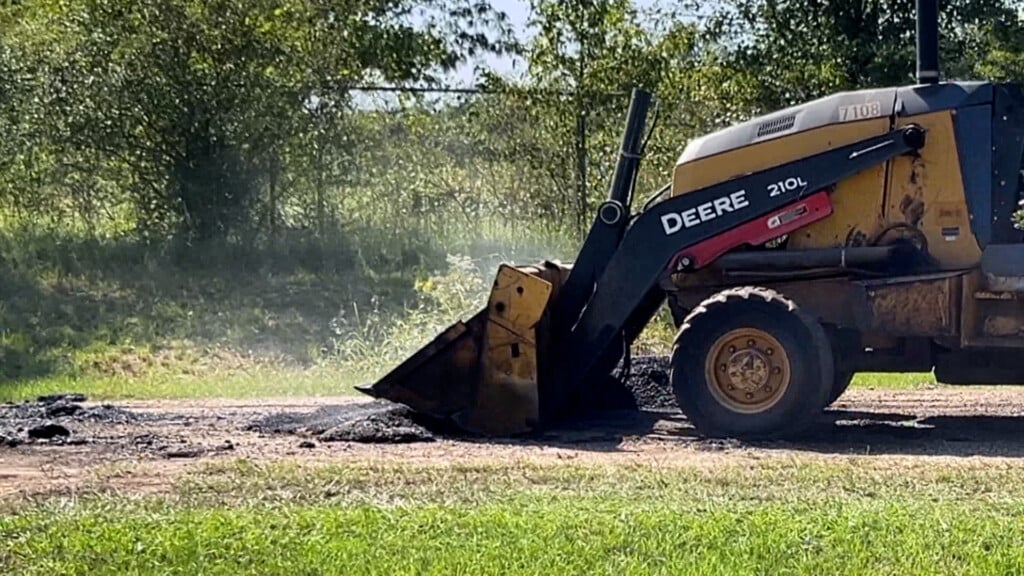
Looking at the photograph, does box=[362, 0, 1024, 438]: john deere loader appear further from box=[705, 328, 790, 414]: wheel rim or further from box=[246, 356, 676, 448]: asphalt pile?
box=[246, 356, 676, 448]: asphalt pile

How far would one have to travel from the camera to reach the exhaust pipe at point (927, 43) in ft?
40.1

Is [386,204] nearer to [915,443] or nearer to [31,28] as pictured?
[31,28]

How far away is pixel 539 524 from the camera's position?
321 inches

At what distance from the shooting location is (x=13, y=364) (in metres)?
19.2

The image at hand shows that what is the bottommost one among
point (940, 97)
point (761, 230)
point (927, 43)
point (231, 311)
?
point (231, 311)

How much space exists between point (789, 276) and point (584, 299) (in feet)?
5.25

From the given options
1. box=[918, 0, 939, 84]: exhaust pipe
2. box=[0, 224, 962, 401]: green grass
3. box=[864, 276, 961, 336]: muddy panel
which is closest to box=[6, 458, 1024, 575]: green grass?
box=[864, 276, 961, 336]: muddy panel

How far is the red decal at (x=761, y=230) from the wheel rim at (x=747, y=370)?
2.27 ft

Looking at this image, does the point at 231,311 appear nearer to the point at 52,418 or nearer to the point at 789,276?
the point at 52,418

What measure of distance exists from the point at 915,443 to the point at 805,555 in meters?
→ 4.63

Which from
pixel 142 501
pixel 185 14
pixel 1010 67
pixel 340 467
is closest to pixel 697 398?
pixel 340 467

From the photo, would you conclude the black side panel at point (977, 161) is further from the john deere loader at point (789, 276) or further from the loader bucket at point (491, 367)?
the loader bucket at point (491, 367)

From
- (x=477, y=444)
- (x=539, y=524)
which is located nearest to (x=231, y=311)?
(x=477, y=444)

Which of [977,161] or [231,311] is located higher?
[977,161]
